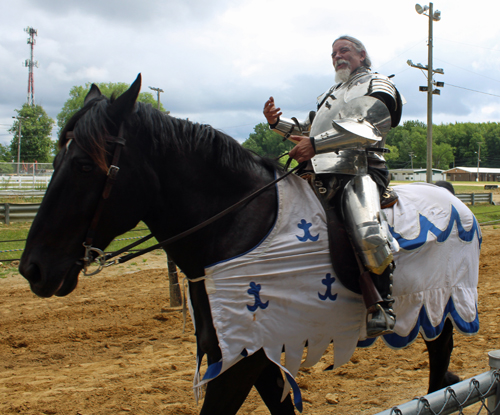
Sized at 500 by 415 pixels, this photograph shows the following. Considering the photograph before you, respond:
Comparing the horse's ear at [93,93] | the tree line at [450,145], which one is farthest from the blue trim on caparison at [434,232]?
the tree line at [450,145]

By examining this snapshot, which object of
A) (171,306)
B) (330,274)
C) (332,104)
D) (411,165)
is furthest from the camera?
(411,165)

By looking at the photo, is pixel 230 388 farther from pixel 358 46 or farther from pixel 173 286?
pixel 173 286

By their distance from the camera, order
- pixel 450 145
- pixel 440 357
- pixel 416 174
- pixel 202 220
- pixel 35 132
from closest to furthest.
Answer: pixel 202 220 < pixel 440 357 < pixel 35 132 < pixel 416 174 < pixel 450 145

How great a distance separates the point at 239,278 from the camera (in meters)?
2.07

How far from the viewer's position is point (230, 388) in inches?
81.1

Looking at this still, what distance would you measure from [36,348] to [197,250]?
340cm

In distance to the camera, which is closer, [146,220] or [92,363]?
[146,220]

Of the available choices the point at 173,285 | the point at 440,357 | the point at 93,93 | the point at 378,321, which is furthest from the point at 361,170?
the point at 173,285

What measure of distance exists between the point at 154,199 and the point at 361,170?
1259mm

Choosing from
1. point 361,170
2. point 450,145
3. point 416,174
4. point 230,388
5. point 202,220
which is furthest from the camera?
point 450,145

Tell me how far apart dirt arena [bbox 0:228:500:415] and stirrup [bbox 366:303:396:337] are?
136 centimetres

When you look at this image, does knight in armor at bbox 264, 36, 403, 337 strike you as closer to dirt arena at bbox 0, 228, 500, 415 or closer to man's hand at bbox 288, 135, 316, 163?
man's hand at bbox 288, 135, 316, 163

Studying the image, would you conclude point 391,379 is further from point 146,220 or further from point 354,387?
point 146,220

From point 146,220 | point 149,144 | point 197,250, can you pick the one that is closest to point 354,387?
point 197,250
